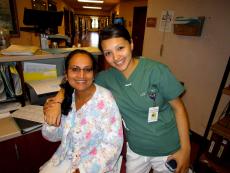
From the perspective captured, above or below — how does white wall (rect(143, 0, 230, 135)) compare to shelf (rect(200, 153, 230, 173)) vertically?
above

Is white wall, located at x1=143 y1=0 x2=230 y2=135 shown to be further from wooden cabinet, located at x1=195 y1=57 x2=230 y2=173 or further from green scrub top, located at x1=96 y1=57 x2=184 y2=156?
green scrub top, located at x1=96 y1=57 x2=184 y2=156

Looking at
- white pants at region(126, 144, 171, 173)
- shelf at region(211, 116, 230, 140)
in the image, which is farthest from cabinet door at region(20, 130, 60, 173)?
shelf at region(211, 116, 230, 140)

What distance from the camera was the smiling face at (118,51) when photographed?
3.09 ft

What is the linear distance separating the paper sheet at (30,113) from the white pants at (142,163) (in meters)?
0.65

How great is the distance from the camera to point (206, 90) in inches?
82.0

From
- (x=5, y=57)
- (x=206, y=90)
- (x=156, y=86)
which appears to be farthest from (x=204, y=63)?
(x=5, y=57)

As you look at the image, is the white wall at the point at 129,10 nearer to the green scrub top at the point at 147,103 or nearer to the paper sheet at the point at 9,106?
the green scrub top at the point at 147,103

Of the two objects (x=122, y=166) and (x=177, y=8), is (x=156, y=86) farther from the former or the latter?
(x=177, y=8)

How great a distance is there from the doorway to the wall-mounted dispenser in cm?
284

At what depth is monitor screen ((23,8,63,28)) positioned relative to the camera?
6.05 feet

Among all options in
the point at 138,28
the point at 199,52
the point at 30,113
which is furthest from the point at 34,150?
the point at 138,28

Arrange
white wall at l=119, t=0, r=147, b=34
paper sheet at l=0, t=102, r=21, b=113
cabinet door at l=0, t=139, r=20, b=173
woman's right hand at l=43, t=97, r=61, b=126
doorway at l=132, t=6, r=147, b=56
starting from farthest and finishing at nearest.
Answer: white wall at l=119, t=0, r=147, b=34 → doorway at l=132, t=6, r=147, b=56 → paper sheet at l=0, t=102, r=21, b=113 → cabinet door at l=0, t=139, r=20, b=173 → woman's right hand at l=43, t=97, r=61, b=126

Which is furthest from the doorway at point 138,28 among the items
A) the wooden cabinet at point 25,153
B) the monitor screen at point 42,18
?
the wooden cabinet at point 25,153

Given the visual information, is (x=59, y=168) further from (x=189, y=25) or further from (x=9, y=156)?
(x=189, y=25)
